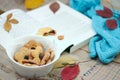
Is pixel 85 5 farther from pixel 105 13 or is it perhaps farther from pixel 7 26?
pixel 7 26

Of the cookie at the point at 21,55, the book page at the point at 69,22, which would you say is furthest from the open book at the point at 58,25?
the cookie at the point at 21,55

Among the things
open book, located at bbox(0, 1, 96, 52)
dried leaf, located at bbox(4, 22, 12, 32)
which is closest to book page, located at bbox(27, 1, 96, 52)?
open book, located at bbox(0, 1, 96, 52)

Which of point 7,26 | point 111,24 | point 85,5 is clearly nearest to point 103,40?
point 111,24

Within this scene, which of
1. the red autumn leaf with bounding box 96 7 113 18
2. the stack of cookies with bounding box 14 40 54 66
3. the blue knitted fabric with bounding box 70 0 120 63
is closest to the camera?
the stack of cookies with bounding box 14 40 54 66

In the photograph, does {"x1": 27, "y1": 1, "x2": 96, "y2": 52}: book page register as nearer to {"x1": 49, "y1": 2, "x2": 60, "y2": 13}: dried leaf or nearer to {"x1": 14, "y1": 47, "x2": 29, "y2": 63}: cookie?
{"x1": 49, "y1": 2, "x2": 60, "y2": 13}: dried leaf

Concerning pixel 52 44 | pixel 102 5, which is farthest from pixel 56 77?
pixel 102 5

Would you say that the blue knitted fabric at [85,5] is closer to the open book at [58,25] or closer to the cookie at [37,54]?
the open book at [58,25]
